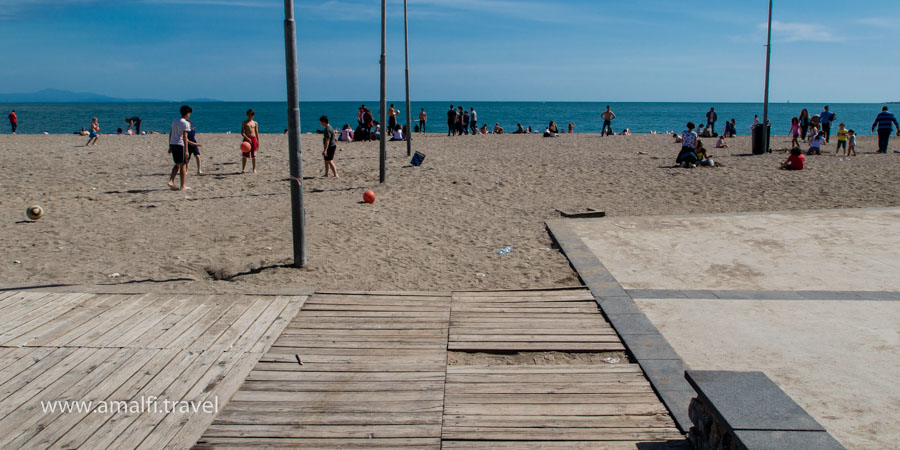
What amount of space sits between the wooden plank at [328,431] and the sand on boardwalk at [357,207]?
9.04 feet

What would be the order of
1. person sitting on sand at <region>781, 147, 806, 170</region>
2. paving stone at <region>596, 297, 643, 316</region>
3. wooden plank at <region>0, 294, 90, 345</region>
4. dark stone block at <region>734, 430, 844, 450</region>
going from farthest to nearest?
person sitting on sand at <region>781, 147, 806, 170</region> → paving stone at <region>596, 297, 643, 316</region> → wooden plank at <region>0, 294, 90, 345</region> → dark stone block at <region>734, 430, 844, 450</region>

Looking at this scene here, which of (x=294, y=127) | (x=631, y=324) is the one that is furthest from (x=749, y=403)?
(x=294, y=127)

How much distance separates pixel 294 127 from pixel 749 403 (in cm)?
531

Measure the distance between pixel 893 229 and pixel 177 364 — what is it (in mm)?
9179

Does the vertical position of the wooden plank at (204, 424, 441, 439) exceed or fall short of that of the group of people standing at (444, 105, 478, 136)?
it falls short

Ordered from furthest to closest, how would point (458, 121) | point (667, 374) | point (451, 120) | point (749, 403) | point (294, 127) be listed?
point (458, 121) < point (451, 120) < point (294, 127) < point (667, 374) < point (749, 403)

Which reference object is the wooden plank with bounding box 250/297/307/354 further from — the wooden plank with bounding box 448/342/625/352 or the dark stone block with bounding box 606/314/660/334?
the dark stone block with bounding box 606/314/660/334

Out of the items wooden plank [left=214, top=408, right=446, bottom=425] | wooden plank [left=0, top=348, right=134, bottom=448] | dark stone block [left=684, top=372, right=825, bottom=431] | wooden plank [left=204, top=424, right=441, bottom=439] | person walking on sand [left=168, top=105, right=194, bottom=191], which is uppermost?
person walking on sand [left=168, top=105, right=194, bottom=191]

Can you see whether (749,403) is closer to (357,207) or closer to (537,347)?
(537,347)

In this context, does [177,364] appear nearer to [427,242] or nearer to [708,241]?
[427,242]

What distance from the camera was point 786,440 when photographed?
2.46 meters

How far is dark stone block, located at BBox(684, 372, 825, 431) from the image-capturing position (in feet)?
8.45

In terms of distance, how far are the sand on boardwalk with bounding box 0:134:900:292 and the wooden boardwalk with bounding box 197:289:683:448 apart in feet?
4.03

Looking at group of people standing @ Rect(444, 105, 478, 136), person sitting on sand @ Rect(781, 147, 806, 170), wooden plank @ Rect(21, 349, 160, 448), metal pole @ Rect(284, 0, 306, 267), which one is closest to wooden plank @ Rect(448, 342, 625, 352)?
wooden plank @ Rect(21, 349, 160, 448)
